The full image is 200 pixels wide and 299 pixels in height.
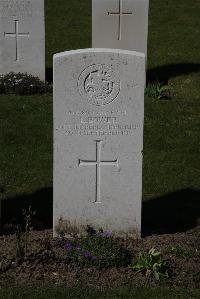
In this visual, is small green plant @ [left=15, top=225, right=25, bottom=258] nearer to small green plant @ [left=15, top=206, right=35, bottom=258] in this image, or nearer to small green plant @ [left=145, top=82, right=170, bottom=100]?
small green plant @ [left=15, top=206, right=35, bottom=258]

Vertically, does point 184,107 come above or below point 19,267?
above

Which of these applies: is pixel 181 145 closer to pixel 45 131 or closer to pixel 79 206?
pixel 45 131

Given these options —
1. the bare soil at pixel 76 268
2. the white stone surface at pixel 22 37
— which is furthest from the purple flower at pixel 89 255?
the white stone surface at pixel 22 37

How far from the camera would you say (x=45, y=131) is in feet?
35.9

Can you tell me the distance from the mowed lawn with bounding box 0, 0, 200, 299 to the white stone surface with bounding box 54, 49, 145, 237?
90 cm

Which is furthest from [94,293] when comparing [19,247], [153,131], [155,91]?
[155,91]

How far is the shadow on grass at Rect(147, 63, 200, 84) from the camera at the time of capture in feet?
46.5

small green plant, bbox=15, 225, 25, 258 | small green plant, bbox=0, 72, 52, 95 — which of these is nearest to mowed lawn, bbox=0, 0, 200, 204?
small green plant, bbox=0, 72, 52, 95

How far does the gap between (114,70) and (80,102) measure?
0.45 meters

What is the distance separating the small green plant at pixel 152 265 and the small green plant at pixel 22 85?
633cm

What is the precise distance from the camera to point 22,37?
522 inches

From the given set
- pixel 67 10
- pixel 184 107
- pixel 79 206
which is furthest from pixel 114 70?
pixel 67 10

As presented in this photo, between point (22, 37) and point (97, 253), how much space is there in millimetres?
7055

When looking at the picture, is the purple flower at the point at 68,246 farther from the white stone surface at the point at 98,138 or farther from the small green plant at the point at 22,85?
the small green plant at the point at 22,85
